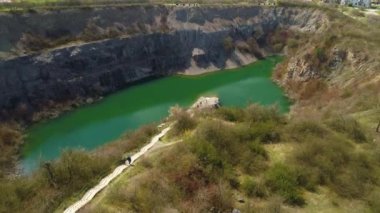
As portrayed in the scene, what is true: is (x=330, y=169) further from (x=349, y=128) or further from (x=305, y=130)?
(x=349, y=128)

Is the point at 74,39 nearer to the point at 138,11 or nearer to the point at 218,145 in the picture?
the point at 138,11

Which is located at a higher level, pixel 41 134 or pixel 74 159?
pixel 74 159

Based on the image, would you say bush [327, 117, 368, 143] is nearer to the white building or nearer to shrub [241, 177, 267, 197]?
shrub [241, 177, 267, 197]

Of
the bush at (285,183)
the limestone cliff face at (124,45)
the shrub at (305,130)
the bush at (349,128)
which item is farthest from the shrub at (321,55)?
the bush at (285,183)

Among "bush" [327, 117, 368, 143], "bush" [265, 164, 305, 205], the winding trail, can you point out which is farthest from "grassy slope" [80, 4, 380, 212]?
the winding trail

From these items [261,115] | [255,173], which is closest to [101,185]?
[255,173]

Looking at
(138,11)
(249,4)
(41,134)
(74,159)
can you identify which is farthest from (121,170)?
(249,4)
